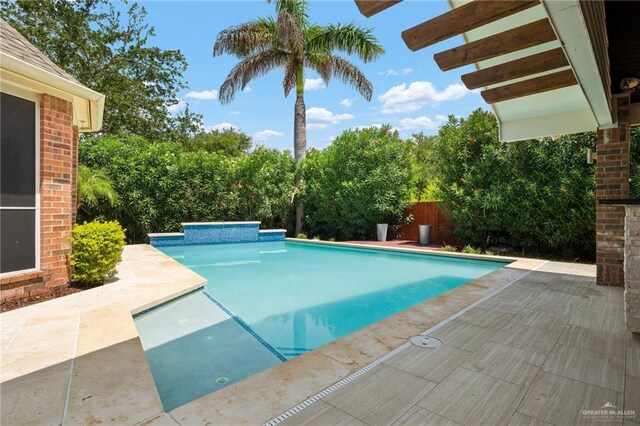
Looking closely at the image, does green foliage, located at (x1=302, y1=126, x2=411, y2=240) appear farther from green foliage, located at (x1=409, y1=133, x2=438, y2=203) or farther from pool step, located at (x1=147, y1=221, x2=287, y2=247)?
pool step, located at (x1=147, y1=221, x2=287, y2=247)

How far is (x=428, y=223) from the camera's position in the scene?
12.7 meters

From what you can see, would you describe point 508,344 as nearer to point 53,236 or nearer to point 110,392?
point 110,392

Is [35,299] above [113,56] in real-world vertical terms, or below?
below

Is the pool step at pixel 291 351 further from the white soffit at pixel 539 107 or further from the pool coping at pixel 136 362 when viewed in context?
the white soffit at pixel 539 107

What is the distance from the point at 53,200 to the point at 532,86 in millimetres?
6582

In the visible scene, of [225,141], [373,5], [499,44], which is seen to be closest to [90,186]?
[373,5]

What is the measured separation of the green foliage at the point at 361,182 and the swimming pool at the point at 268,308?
3.24 meters

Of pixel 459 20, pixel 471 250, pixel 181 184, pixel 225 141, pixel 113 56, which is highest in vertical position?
pixel 113 56

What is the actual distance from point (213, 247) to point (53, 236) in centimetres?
768

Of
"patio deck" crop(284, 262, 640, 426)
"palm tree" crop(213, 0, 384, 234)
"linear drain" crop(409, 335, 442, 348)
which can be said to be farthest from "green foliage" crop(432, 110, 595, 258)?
"linear drain" crop(409, 335, 442, 348)

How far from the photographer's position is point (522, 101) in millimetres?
4926

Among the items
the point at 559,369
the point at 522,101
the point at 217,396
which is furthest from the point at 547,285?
the point at 217,396

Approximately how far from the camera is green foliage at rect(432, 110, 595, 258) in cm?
784

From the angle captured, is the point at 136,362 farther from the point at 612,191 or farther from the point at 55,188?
the point at 612,191
